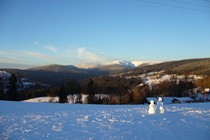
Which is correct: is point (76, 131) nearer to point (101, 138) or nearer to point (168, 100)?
point (101, 138)

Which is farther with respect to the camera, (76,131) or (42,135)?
(76,131)

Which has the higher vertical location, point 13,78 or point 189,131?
point 13,78

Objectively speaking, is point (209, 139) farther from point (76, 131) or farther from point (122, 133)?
point (76, 131)

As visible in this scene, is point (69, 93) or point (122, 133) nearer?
point (122, 133)

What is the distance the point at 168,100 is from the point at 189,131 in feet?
242

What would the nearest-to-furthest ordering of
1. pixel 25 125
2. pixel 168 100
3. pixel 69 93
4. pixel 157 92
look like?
pixel 25 125
pixel 168 100
pixel 69 93
pixel 157 92

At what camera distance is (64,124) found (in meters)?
16.3

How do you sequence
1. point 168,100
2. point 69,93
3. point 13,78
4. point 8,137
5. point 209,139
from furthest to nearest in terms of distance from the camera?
point 69,93 < point 168,100 < point 13,78 < point 8,137 < point 209,139

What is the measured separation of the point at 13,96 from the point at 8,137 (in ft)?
207

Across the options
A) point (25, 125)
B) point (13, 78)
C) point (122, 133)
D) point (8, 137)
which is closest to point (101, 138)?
point (122, 133)

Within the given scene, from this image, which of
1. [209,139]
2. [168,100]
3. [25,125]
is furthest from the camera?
[168,100]

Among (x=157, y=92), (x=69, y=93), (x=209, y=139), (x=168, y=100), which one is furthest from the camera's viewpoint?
(x=157, y=92)

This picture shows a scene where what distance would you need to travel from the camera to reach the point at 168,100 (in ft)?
280

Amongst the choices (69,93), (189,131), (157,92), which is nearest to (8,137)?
(189,131)
